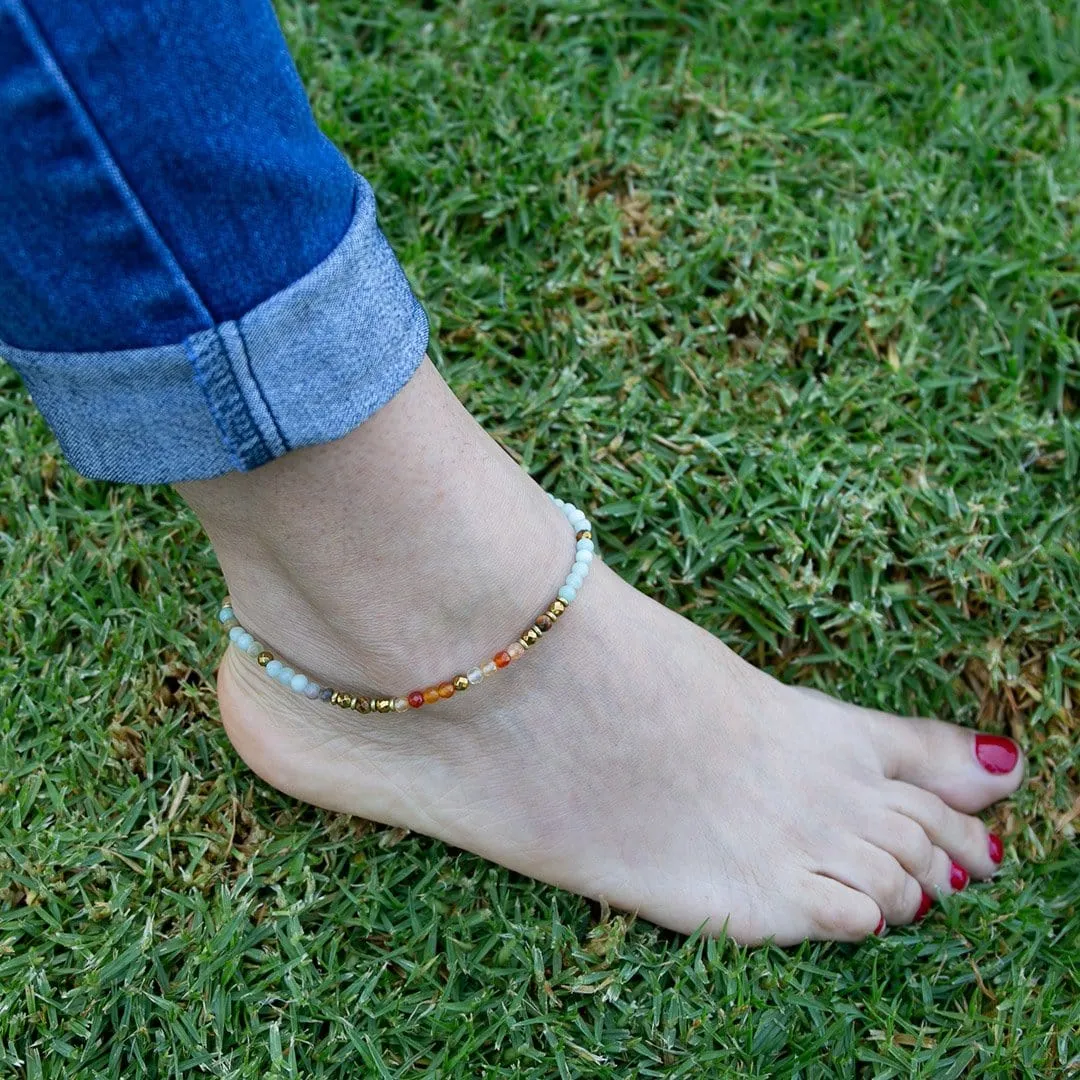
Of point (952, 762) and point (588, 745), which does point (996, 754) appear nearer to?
point (952, 762)

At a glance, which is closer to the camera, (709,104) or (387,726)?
(387,726)

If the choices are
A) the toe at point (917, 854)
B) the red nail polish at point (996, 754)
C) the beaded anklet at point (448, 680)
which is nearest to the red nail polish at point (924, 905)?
the toe at point (917, 854)

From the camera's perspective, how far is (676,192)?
75.4 inches

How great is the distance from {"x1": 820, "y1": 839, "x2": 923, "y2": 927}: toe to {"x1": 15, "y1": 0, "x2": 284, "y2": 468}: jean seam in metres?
1.08

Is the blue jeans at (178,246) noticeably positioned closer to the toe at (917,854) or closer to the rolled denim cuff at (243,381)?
the rolled denim cuff at (243,381)

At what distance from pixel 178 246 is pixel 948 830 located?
4.45 feet

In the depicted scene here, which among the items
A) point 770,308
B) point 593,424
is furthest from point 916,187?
point 593,424

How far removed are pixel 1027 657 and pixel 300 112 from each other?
1319 mm

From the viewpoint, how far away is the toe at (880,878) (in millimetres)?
1579

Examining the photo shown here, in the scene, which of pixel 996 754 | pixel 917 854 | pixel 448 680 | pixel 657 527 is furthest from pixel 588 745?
pixel 996 754

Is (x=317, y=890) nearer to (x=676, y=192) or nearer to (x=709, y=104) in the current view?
(x=676, y=192)

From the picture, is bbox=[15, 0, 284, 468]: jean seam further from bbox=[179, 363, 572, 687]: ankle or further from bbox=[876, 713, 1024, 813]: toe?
bbox=[876, 713, 1024, 813]: toe

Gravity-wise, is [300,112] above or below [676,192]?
above

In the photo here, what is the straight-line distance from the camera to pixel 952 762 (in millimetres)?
1690
